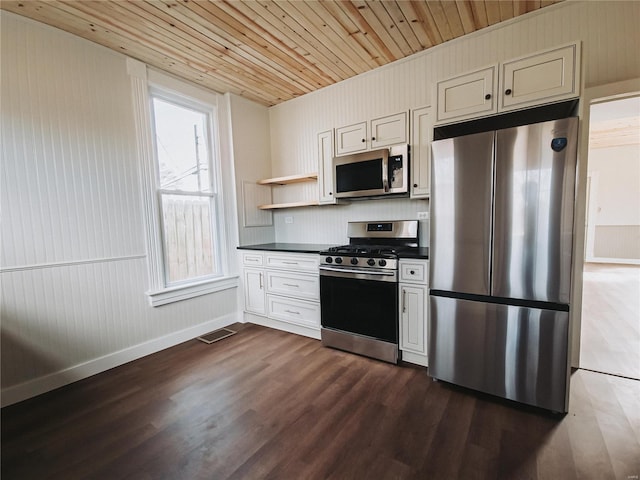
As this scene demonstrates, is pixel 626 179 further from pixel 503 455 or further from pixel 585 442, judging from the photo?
pixel 503 455

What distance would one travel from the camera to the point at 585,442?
1510mm

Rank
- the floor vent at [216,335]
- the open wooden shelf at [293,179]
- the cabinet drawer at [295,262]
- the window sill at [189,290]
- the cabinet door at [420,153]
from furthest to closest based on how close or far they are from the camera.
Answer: the open wooden shelf at [293,179] < the floor vent at [216,335] < the cabinet drawer at [295,262] < the window sill at [189,290] < the cabinet door at [420,153]

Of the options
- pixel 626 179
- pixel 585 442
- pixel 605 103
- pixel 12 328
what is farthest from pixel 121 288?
pixel 626 179

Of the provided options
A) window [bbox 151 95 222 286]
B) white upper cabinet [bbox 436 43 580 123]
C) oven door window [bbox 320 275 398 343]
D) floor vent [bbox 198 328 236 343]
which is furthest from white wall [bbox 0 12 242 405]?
white upper cabinet [bbox 436 43 580 123]

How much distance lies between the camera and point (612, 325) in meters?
2.95

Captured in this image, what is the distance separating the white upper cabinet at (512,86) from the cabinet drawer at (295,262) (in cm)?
167

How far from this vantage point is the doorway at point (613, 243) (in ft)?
7.66

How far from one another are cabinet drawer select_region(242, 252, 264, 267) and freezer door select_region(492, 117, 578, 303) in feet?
7.80

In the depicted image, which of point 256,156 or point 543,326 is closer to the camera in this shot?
point 543,326

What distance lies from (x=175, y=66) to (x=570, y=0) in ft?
11.1

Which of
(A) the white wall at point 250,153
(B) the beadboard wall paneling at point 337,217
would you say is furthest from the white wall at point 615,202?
(A) the white wall at point 250,153

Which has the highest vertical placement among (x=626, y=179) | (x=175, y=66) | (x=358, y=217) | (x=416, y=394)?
(x=175, y=66)

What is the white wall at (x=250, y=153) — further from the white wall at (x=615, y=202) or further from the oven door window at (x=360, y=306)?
the white wall at (x=615, y=202)

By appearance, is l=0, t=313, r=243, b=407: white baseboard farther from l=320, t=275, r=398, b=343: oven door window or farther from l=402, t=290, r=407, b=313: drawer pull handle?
l=402, t=290, r=407, b=313: drawer pull handle
